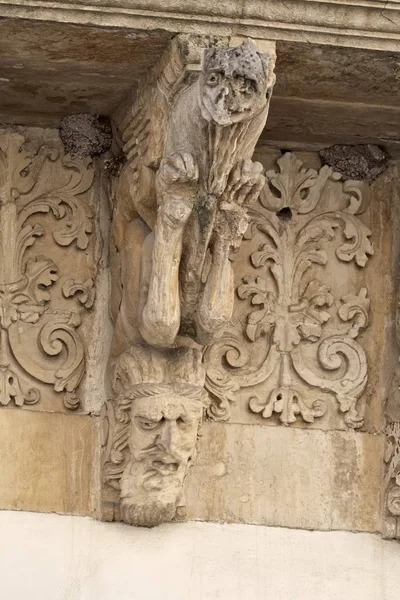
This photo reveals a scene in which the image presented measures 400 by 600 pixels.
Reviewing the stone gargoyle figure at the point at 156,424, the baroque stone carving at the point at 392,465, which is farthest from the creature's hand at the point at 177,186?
the baroque stone carving at the point at 392,465

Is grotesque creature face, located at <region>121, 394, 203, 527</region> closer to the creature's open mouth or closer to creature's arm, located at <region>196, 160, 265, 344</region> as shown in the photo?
the creature's open mouth

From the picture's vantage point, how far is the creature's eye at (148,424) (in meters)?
4.99

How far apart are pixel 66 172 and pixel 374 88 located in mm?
772

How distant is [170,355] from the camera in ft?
16.5

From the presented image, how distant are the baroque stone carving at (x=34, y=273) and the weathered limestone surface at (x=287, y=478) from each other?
36 centimetres

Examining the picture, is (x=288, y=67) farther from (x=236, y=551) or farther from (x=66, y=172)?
(x=236, y=551)

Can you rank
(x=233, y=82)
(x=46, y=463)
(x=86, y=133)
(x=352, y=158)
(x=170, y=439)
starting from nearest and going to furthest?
(x=233, y=82) → (x=170, y=439) → (x=46, y=463) → (x=86, y=133) → (x=352, y=158)

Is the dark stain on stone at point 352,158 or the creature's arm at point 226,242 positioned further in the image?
the dark stain on stone at point 352,158

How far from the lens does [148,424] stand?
5.00 m

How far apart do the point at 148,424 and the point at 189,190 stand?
575 mm

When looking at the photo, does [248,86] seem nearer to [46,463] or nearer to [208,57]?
[208,57]

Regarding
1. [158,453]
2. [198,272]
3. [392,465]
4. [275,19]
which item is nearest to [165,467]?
[158,453]

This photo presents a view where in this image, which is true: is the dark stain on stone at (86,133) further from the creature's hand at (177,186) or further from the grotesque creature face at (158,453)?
the grotesque creature face at (158,453)

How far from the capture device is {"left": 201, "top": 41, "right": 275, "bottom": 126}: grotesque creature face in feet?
15.0
